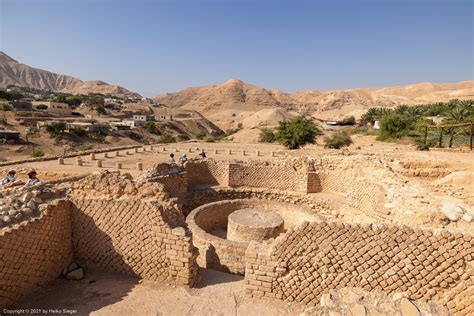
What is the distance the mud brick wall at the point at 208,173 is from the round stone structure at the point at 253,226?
4354 millimetres

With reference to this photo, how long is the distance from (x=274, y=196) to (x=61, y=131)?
42.3m

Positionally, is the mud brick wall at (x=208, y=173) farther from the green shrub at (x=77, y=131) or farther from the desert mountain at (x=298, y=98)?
the desert mountain at (x=298, y=98)

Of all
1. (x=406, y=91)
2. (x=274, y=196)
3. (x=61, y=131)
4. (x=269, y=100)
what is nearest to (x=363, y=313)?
(x=274, y=196)

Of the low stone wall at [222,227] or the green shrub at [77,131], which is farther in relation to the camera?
the green shrub at [77,131]

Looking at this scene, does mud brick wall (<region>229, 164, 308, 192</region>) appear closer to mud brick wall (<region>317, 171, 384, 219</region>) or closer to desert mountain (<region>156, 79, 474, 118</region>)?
mud brick wall (<region>317, 171, 384, 219</region>)

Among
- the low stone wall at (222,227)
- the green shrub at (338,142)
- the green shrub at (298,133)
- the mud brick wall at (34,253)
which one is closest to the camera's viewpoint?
the mud brick wall at (34,253)

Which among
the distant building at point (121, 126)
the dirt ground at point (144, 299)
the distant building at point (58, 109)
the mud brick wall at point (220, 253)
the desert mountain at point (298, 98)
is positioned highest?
the desert mountain at point (298, 98)

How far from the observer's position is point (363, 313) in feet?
14.0

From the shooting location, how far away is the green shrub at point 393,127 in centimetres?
3612

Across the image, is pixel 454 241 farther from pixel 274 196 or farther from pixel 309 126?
pixel 309 126

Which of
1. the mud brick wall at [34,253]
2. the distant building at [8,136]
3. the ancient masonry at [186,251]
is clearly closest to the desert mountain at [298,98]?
the distant building at [8,136]

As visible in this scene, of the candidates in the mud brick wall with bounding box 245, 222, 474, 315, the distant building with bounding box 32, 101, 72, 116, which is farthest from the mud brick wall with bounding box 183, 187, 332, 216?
the distant building with bounding box 32, 101, 72, 116

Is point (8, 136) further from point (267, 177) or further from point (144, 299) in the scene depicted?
point (144, 299)

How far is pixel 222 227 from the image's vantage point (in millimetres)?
13742
